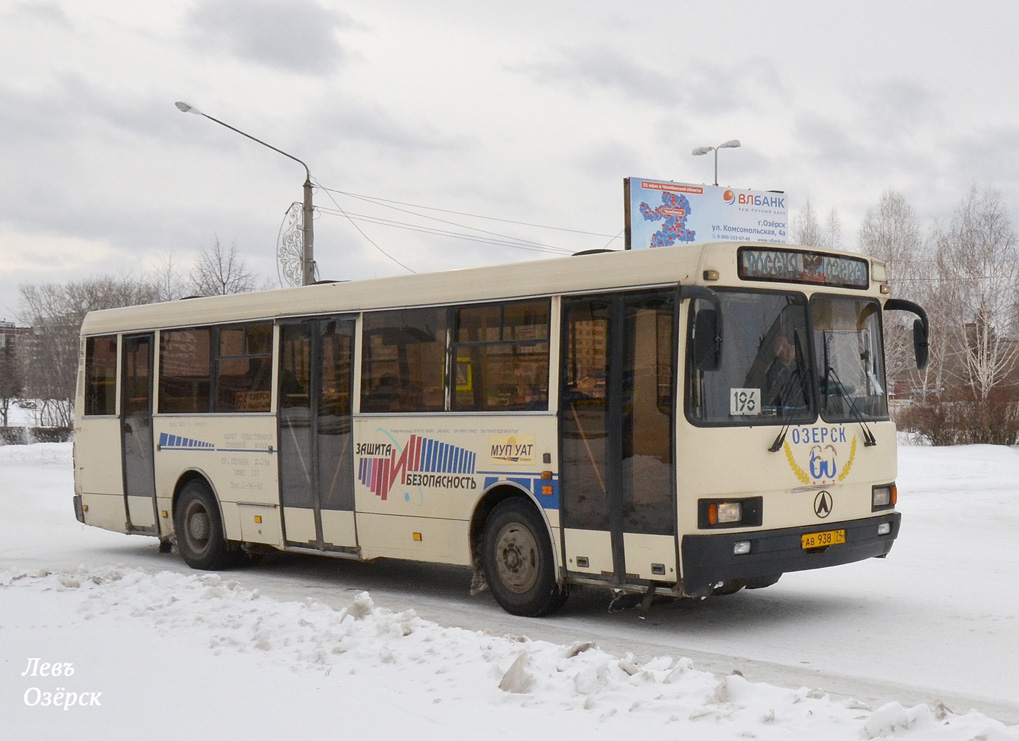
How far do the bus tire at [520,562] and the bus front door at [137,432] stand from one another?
5771 millimetres

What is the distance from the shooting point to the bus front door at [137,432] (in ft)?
46.8

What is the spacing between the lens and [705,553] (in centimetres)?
855

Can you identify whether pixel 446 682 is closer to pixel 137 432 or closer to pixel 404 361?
pixel 404 361

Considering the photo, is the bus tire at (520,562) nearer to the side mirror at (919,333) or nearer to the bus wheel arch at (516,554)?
the bus wheel arch at (516,554)

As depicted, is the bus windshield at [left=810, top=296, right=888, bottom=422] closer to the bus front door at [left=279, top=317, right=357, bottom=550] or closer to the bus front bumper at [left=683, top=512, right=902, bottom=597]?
the bus front bumper at [left=683, top=512, right=902, bottom=597]

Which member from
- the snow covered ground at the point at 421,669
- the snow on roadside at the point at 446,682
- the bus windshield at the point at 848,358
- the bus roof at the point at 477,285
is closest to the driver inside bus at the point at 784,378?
the bus windshield at the point at 848,358

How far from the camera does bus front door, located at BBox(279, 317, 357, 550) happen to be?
11.7 meters

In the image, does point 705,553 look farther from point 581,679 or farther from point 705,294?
point 581,679

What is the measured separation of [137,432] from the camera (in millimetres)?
14375

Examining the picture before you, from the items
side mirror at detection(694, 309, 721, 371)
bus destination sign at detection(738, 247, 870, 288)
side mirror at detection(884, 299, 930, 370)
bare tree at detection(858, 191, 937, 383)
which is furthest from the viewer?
bare tree at detection(858, 191, 937, 383)

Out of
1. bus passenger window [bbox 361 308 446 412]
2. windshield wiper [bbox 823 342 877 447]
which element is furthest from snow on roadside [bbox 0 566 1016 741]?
windshield wiper [bbox 823 342 877 447]

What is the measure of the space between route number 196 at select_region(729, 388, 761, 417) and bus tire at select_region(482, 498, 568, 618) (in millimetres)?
1912

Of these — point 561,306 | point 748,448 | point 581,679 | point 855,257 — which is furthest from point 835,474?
point 581,679

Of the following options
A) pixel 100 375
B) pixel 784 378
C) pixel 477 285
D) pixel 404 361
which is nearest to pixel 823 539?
pixel 784 378
